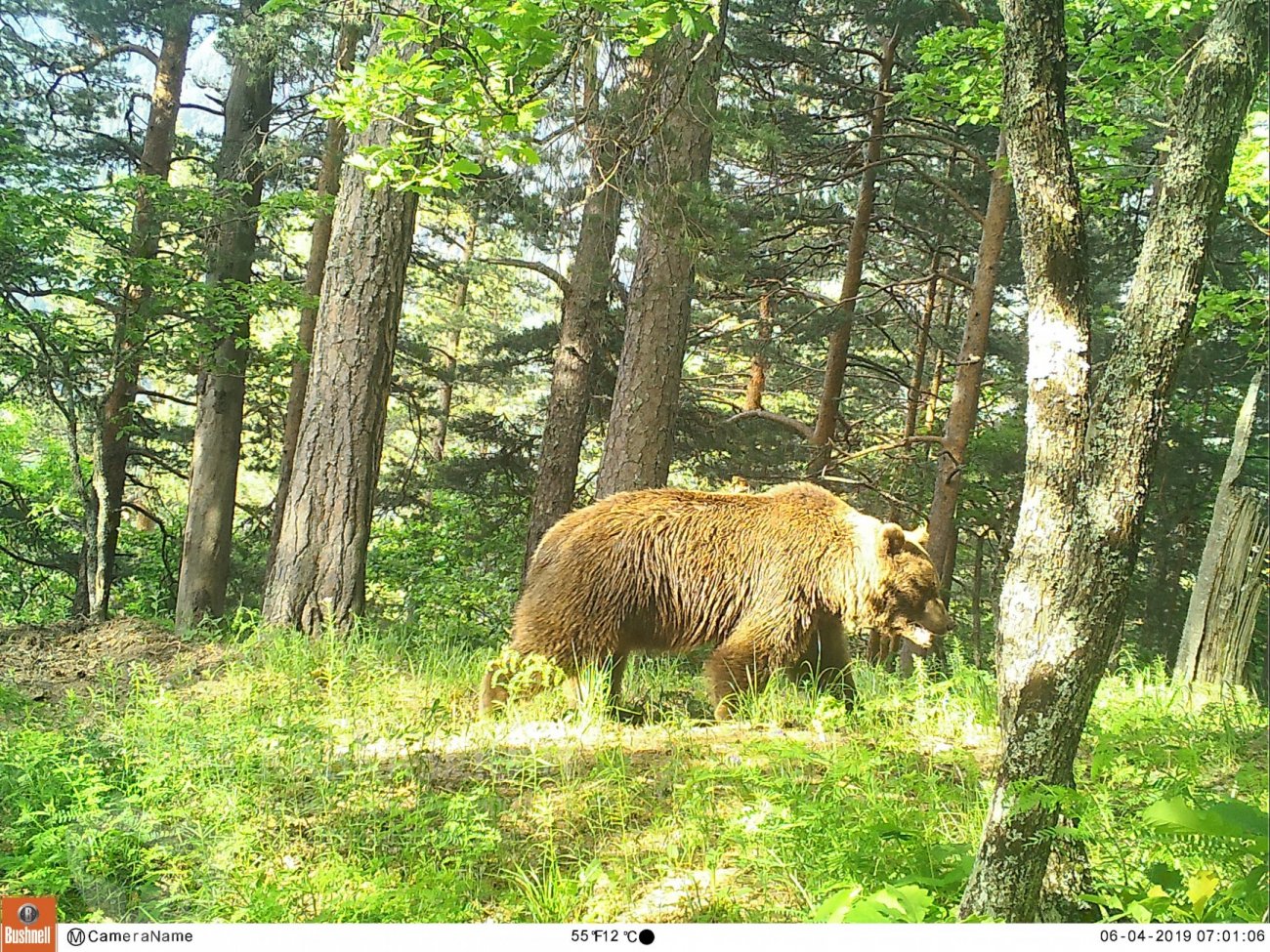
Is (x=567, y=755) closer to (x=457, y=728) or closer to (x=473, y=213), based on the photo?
(x=457, y=728)

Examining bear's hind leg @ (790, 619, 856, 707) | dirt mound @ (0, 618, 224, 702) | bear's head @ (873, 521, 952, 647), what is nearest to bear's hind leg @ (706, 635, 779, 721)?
bear's hind leg @ (790, 619, 856, 707)

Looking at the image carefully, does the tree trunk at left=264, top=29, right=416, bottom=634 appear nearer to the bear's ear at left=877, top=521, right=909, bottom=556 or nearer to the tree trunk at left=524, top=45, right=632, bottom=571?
the tree trunk at left=524, top=45, right=632, bottom=571

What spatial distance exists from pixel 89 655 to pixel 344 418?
1.91m

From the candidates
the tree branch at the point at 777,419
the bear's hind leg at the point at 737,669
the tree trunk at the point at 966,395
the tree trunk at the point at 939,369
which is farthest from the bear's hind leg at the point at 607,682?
the tree trunk at the point at 939,369

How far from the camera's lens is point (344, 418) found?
5758mm

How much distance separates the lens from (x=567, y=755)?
11.5ft

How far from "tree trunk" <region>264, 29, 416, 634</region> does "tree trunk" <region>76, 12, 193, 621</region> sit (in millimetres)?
1111

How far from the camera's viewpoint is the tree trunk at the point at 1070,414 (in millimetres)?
2287

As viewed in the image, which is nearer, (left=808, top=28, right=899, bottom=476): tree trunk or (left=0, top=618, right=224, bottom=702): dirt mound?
(left=0, top=618, right=224, bottom=702): dirt mound

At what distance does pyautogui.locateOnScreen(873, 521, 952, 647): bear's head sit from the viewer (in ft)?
16.0

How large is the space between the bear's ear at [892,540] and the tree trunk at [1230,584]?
1704mm
